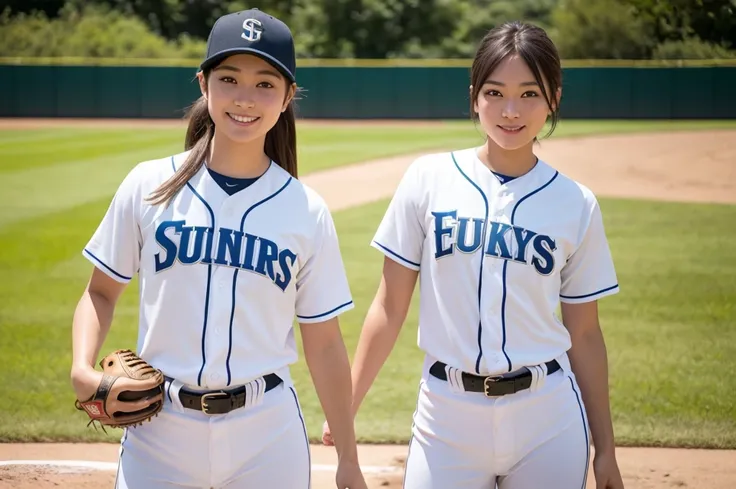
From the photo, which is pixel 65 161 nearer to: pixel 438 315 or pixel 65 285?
pixel 65 285

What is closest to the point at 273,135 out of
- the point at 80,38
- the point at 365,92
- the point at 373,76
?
the point at 373,76

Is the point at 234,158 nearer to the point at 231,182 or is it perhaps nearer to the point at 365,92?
the point at 231,182

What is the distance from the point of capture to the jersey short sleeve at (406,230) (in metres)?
2.51

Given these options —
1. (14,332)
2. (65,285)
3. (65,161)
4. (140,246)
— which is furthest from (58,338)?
(65,161)

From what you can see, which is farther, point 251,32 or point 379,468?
point 379,468

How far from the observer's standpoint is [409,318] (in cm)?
784

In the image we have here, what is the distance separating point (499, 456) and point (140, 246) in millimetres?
980

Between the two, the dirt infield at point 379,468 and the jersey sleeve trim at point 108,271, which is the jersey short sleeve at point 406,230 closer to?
the jersey sleeve trim at point 108,271

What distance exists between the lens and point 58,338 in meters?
6.99

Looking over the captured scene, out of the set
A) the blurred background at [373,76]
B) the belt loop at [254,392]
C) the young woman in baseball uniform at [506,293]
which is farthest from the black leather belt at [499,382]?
the blurred background at [373,76]

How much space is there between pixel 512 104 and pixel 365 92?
23.7m

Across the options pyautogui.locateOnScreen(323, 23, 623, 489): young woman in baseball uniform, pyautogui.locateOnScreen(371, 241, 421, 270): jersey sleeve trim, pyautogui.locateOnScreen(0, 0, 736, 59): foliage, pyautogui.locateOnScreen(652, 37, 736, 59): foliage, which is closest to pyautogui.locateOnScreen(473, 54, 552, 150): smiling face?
pyautogui.locateOnScreen(323, 23, 623, 489): young woman in baseball uniform

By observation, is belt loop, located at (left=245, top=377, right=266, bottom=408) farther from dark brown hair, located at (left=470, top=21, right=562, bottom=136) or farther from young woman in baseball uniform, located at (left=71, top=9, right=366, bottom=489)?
dark brown hair, located at (left=470, top=21, right=562, bottom=136)

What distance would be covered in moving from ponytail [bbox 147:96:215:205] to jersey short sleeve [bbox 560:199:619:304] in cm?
95
